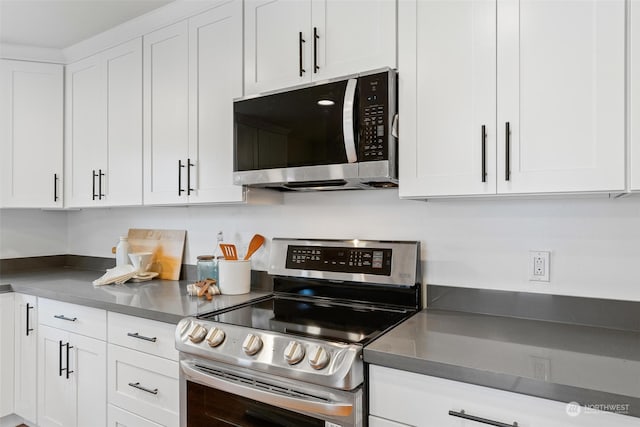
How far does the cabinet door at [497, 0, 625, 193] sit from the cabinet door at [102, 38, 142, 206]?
1.92 meters

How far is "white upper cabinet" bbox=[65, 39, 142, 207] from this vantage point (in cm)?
236

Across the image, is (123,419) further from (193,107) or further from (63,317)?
(193,107)

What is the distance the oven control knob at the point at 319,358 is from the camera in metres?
1.21

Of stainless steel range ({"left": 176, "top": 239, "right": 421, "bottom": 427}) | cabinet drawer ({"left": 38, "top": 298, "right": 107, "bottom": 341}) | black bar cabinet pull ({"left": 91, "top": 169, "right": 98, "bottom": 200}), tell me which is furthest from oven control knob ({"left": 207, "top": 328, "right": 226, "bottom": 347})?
black bar cabinet pull ({"left": 91, "top": 169, "right": 98, "bottom": 200})

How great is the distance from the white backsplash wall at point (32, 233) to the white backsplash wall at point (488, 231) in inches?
68.8

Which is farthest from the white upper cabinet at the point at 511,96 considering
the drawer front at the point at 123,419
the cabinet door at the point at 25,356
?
the cabinet door at the point at 25,356

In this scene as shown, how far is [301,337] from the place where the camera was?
131 centimetres

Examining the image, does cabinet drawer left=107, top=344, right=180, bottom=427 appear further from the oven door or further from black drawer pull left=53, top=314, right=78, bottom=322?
black drawer pull left=53, top=314, right=78, bottom=322

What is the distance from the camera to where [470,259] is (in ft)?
5.36

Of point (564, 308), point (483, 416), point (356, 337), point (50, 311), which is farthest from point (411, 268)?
point (50, 311)

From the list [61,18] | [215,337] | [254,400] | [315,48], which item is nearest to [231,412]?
[254,400]

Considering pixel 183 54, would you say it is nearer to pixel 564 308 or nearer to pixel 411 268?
pixel 411 268

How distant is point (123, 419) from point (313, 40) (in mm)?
1870

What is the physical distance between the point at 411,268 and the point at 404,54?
0.82 meters
